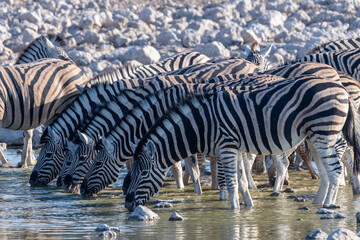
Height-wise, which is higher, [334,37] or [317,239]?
[334,37]

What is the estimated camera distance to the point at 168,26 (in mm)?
25297

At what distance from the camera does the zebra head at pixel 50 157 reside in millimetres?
13199

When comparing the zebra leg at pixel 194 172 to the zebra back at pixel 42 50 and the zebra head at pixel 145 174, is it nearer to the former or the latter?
the zebra head at pixel 145 174

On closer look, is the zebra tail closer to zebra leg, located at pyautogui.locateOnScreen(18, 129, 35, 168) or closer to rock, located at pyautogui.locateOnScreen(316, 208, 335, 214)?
Answer: rock, located at pyautogui.locateOnScreen(316, 208, 335, 214)

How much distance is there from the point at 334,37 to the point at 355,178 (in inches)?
504

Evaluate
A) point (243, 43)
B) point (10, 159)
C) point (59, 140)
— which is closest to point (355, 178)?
point (59, 140)

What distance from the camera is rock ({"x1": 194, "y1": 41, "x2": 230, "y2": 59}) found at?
22.5 metres

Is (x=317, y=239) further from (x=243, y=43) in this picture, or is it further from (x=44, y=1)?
(x=44, y=1)

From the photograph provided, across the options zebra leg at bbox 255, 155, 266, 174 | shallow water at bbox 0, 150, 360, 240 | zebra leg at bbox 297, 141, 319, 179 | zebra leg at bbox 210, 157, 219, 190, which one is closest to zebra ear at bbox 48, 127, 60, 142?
shallow water at bbox 0, 150, 360, 240

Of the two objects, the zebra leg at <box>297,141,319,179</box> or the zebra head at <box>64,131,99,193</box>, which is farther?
the zebra leg at <box>297,141,319,179</box>

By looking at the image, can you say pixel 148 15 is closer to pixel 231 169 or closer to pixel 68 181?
pixel 68 181

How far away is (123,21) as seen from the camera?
82.5 feet

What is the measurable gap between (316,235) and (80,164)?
4948 mm

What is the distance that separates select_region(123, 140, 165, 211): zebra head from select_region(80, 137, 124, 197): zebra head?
1.12 m
